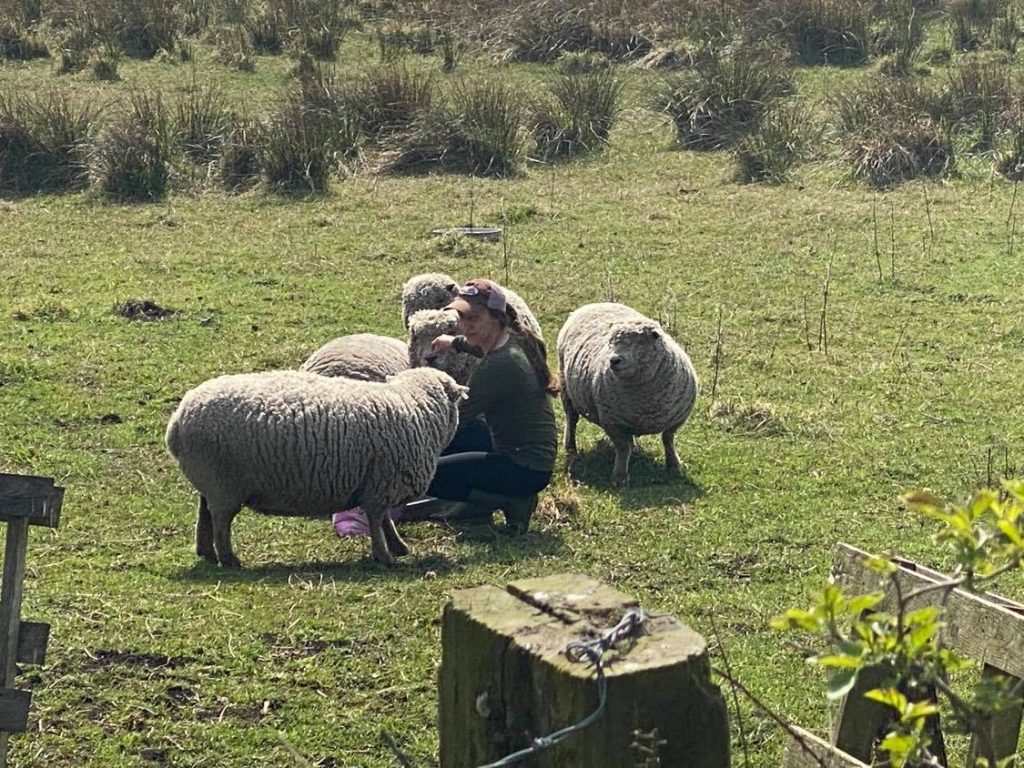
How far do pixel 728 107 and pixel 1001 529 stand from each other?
15.7m

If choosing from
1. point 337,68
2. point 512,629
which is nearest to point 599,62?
point 337,68

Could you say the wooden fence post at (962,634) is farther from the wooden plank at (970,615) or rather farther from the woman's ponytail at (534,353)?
the woman's ponytail at (534,353)

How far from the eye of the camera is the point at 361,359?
8078 millimetres

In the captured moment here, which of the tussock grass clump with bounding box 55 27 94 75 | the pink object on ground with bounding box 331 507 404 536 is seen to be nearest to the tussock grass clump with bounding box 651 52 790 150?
the tussock grass clump with bounding box 55 27 94 75

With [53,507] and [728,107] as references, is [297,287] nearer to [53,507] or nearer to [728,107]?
[728,107]

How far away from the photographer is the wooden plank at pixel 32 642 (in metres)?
4.10

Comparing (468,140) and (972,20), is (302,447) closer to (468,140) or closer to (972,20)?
(468,140)

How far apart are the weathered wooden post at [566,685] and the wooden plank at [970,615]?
98 centimetres

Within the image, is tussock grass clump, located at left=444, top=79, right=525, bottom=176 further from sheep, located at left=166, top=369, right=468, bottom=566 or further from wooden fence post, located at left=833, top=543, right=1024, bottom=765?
wooden fence post, located at left=833, top=543, right=1024, bottom=765

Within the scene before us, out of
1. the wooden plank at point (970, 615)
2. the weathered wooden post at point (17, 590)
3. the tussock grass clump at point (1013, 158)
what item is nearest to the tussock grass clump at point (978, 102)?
the tussock grass clump at point (1013, 158)

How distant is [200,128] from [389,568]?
10327 millimetres

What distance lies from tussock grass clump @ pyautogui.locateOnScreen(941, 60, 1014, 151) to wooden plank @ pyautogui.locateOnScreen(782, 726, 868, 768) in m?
13.9

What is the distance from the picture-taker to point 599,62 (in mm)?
20281

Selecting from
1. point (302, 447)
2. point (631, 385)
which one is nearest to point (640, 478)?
point (631, 385)
